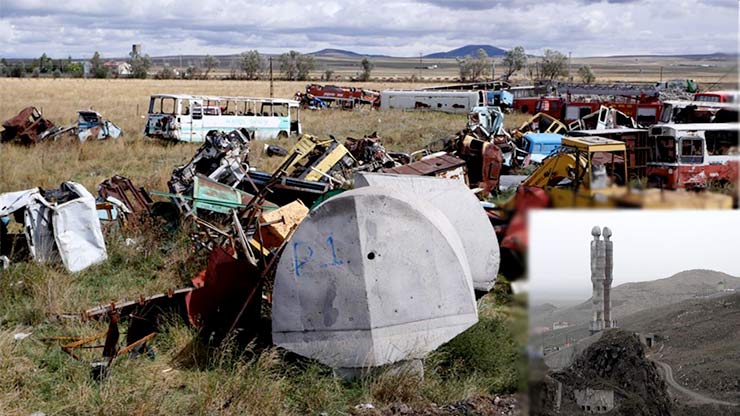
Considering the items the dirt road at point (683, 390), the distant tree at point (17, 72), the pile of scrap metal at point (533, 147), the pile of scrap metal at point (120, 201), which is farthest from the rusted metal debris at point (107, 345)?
the distant tree at point (17, 72)

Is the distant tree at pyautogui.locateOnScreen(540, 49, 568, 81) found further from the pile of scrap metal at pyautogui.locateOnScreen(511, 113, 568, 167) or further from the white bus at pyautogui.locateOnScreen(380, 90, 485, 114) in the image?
the pile of scrap metal at pyautogui.locateOnScreen(511, 113, 568, 167)

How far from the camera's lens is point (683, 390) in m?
5.14

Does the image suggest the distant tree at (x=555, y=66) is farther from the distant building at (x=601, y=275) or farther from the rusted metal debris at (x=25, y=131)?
the distant building at (x=601, y=275)

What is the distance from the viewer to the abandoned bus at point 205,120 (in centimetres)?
2227

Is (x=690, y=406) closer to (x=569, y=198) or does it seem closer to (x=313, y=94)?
(x=569, y=198)

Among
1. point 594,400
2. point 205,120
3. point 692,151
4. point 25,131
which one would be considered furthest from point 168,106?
point 594,400

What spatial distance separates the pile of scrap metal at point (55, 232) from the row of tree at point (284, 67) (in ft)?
224

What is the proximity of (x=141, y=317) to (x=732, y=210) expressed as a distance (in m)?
6.60

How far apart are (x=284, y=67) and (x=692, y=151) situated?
90460mm

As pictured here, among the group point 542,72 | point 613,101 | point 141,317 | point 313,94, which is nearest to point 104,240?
point 141,317

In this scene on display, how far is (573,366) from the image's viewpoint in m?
4.94

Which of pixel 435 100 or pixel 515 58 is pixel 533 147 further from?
pixel 515 58

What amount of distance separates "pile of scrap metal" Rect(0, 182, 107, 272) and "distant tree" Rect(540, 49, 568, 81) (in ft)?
233

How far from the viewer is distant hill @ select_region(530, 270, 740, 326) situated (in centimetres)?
300
